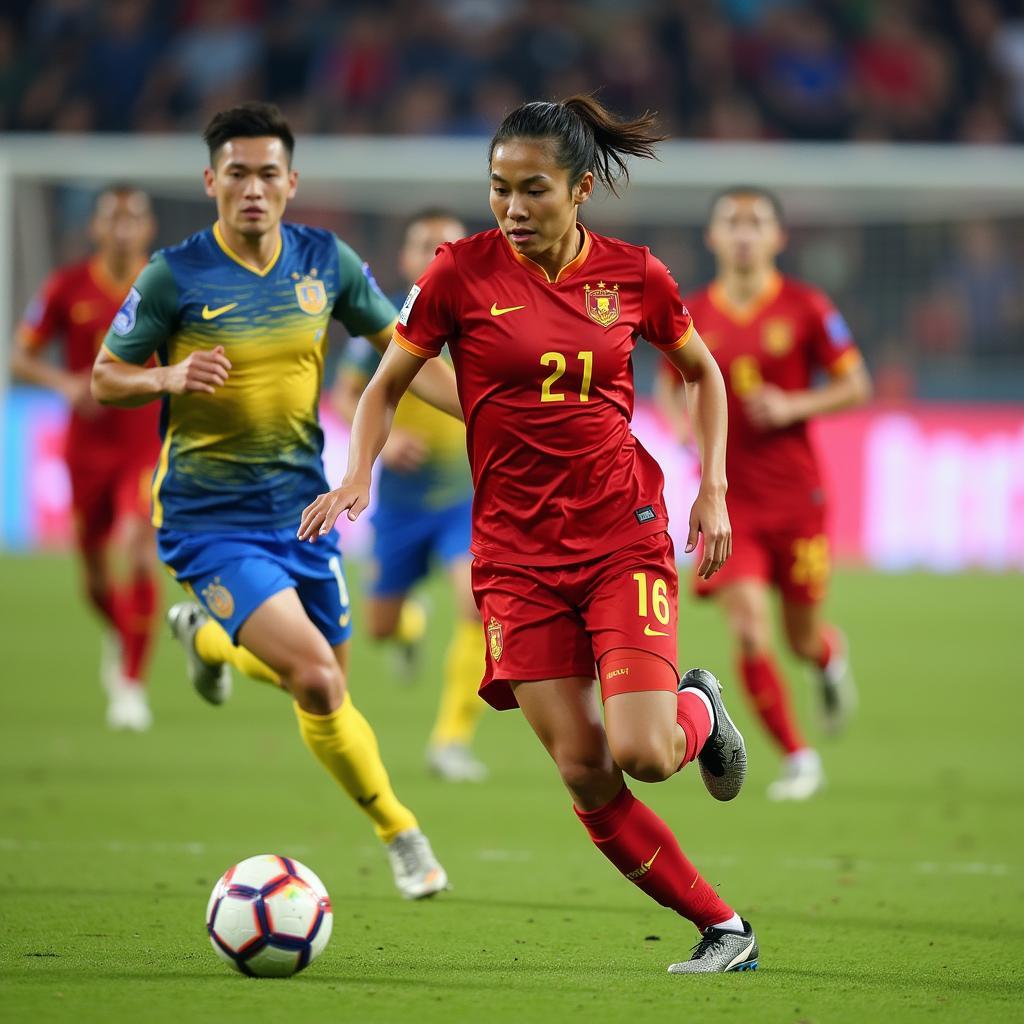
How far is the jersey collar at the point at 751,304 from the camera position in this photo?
8477 millimetres

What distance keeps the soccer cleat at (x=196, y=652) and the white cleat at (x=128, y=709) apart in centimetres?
298

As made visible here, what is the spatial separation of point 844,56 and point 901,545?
25.9 ft

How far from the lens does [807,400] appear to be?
323 inches

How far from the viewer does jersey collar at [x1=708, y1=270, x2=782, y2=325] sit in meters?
8.48

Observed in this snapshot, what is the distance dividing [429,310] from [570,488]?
22.9 inches

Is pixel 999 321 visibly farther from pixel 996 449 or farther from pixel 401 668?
pixel 401 668

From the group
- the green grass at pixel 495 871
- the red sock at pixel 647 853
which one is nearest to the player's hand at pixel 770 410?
the green grass at pixel 495 871

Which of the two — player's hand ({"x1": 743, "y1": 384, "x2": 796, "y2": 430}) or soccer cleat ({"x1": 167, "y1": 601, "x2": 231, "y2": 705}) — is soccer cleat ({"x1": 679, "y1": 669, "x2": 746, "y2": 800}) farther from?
player's hand ({"x1": 743, "y1": 384, "x2": 796, "y2": 430})

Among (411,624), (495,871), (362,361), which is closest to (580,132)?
(495,871)

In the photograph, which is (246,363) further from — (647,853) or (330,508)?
(647,853)

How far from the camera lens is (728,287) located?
8562mm

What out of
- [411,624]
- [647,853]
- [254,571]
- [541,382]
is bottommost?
[647,853]

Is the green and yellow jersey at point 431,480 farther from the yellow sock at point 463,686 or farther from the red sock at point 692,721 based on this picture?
the red sock at point 692,721

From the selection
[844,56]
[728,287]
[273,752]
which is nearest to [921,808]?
[728,287]
